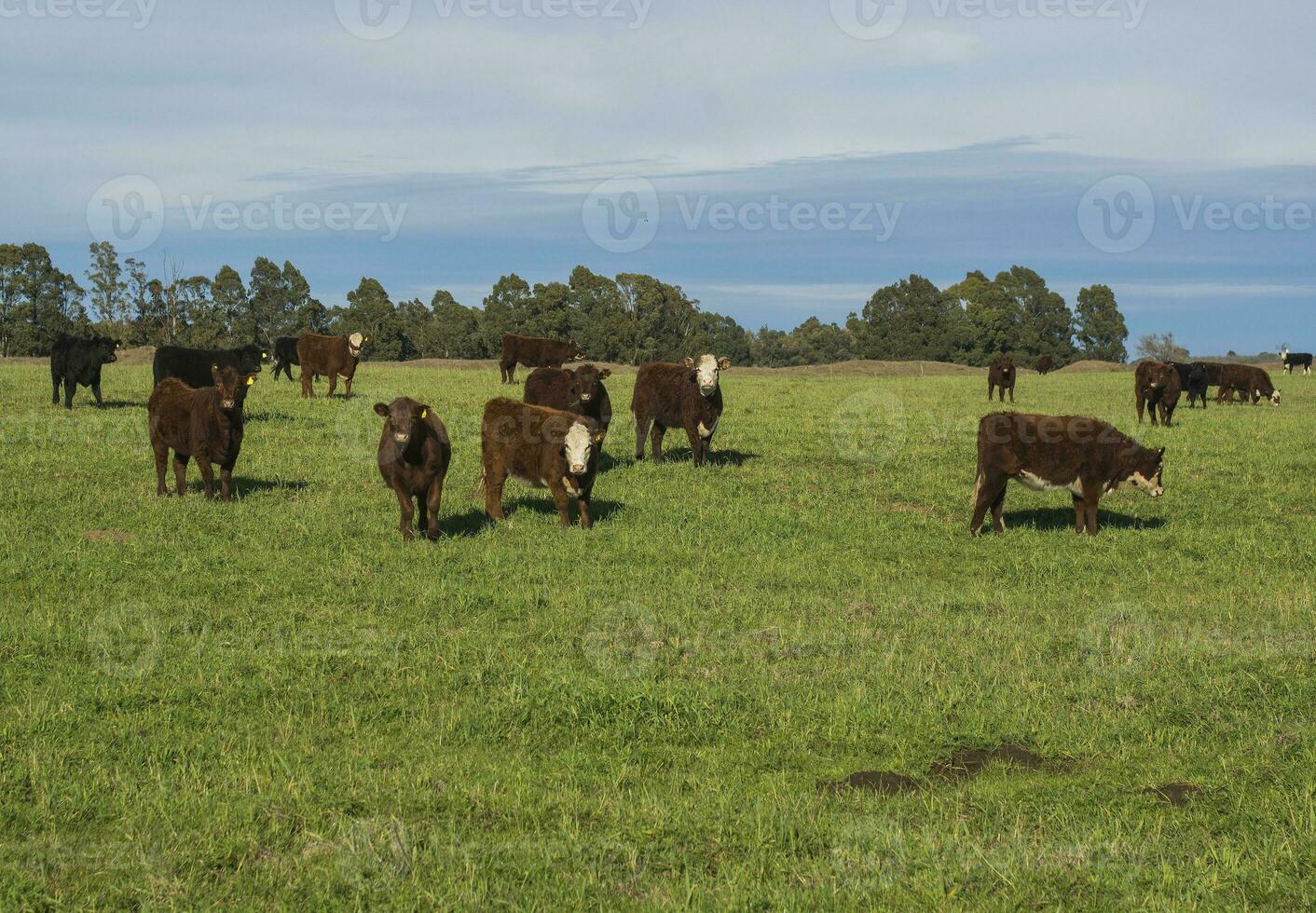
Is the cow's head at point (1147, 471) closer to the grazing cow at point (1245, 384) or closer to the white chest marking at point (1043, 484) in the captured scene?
the white chest marking at point (1043, 484)

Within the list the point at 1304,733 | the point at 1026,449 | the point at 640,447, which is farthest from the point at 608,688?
the point at 640,447

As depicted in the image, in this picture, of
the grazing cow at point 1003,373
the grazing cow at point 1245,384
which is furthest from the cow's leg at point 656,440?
the grazing cow at point 1245,384

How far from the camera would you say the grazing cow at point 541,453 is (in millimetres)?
14203

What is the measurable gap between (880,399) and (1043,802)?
1254 inches

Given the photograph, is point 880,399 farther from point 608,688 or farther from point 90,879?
point 90,879

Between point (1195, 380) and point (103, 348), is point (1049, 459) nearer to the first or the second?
point (103, 348)

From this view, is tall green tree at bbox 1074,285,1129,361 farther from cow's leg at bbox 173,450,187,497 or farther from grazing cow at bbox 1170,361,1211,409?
cow's leg at bbox 173,450,187,497

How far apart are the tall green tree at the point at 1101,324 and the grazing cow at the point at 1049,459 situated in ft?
366

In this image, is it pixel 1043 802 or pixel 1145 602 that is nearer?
pixel 1043 802

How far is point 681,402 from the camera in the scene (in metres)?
20.1

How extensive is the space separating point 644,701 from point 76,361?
74.6ft

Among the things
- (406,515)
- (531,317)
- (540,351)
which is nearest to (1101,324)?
(531,317)

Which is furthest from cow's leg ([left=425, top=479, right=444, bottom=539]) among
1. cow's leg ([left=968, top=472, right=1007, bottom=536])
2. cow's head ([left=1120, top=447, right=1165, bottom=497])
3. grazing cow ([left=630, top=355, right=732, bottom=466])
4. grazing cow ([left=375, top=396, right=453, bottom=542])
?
cow's head ([left=1120, top=447, right=1165, bottom=497])

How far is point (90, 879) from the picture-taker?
534 centimetres
